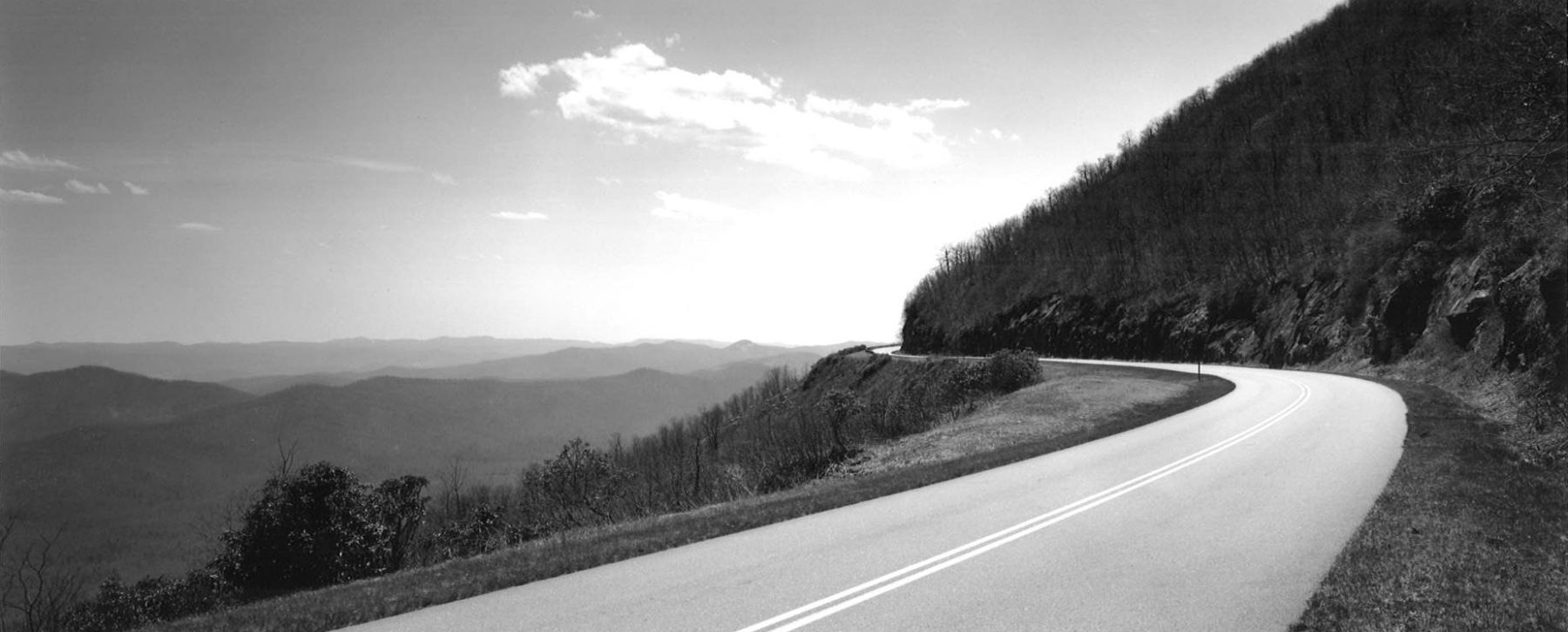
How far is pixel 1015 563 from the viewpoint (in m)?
8.12

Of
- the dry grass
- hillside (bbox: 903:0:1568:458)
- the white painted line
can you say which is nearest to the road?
the white painted line

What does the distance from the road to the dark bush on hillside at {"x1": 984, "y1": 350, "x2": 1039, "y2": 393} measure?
2907 cm

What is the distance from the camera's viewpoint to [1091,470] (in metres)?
14.6

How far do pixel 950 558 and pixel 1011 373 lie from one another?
37528mm

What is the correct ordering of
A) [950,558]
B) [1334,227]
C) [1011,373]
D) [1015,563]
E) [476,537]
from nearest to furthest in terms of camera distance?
[1015,563]
[950,558]
[476,537]
[1011,373]
[1334,227]

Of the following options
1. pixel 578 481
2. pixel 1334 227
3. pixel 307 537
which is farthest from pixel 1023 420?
pixel 1334 227

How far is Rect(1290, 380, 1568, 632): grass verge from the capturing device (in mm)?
6273

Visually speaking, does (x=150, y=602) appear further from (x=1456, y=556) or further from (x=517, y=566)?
(x=1456, y=556)

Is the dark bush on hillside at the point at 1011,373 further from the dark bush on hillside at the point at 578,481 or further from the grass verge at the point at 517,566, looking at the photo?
the grass verge at the point at 517,566

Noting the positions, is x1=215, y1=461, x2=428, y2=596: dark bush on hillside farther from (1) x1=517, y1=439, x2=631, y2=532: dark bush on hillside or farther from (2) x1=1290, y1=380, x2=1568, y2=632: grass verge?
(2) x1=1290, y1=380, x2=1568, y2=632: grass verge

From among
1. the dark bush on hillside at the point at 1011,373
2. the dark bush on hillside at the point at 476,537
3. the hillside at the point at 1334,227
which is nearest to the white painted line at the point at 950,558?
the hillside at the point at 1334,227

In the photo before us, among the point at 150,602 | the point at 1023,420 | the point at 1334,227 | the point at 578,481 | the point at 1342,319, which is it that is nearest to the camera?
the point at 150,602

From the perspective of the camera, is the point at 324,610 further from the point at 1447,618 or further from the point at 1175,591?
the point at 1447,618

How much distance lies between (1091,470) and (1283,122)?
10514 centimetres
